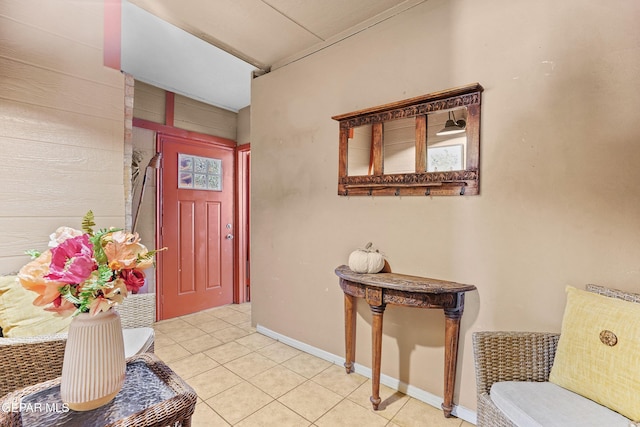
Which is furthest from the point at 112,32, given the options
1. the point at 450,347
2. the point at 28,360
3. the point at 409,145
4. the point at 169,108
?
the point at 450,347

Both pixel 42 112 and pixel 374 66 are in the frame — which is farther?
pixel 374 66

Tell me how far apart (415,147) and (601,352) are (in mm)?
1345

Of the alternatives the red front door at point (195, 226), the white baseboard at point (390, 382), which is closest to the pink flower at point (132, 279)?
the white baseboard at point (390, 382)

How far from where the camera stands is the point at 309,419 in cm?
173

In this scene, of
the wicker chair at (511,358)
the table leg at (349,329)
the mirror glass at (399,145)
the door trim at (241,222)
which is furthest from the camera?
the door trim at (241,222)

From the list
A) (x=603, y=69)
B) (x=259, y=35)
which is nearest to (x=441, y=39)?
(x=603, y=69)

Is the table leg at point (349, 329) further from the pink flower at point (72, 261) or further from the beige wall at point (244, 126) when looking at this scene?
the beige wall at point (244, 126)

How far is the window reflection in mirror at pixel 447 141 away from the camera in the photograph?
5.87ft

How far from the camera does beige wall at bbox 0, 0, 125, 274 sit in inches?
67.4

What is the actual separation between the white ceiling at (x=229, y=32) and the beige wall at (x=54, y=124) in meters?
Answer: 0.45

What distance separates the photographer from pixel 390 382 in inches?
81.4

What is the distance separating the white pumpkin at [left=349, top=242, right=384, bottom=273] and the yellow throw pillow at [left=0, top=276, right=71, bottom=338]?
1.64 metres

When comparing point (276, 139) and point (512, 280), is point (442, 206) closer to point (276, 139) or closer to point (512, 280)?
point (512, 280)

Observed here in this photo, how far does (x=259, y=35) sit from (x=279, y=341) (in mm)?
2696
